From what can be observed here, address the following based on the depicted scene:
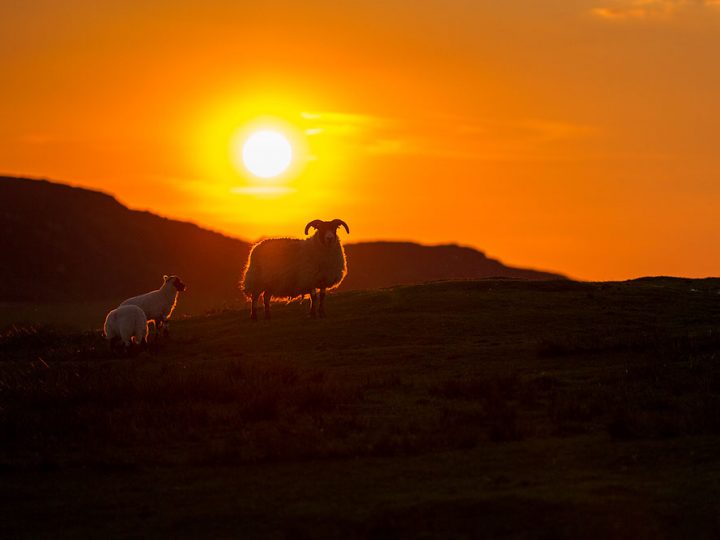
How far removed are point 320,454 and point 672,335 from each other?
15599 millimetres

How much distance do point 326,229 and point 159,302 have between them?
613 cm

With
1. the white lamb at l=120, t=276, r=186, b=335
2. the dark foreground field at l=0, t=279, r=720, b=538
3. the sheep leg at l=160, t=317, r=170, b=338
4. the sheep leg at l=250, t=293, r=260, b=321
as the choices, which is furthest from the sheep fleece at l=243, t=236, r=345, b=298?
the dark foreground field at l=0, t=279, r=720, b=538

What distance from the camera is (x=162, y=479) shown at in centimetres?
1373

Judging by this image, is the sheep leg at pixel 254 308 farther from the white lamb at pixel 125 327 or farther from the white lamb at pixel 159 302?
the white lamb at pixel 125 327

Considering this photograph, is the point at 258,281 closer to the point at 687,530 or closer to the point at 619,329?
the point at 619,329

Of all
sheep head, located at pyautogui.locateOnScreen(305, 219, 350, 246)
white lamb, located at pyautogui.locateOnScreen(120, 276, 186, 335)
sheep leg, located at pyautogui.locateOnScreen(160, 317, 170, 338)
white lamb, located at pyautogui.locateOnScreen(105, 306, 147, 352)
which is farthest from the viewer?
sheep head, located at pyautogui.locateOnScreen(305, 219, 350, 246)

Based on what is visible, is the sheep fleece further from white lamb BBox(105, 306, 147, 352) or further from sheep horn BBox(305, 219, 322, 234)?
white lamb BBox(105, 306, 147, 352)

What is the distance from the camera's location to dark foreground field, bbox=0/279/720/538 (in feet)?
37.0

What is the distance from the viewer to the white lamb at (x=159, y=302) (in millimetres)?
30797

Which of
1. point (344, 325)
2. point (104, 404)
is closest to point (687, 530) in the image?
point (104, 404)

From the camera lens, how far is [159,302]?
102 feet

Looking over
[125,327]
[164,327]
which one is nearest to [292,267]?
[164,327]

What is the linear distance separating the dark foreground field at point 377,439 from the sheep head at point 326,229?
17.4 ft

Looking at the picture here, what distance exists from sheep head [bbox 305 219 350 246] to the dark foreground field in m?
5.30
